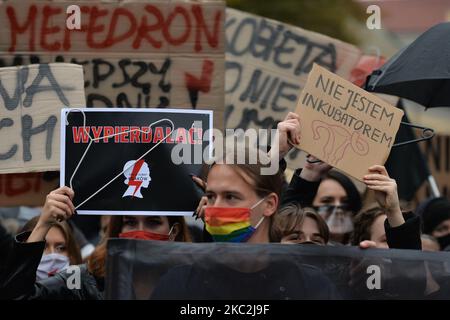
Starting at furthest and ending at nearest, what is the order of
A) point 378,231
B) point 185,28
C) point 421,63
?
point 185,28 < point 378,231 < point 421,63

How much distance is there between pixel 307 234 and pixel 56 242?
1.26 metres

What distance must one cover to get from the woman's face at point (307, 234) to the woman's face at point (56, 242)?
1166mm

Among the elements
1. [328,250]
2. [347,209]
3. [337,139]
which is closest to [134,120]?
[337,139]

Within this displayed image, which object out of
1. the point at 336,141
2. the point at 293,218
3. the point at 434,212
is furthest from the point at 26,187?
the point at 434,212

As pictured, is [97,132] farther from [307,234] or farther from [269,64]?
[269,64]

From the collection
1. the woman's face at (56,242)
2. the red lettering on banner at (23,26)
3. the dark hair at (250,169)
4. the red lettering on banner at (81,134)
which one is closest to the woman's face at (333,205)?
the woman's face at (56,242)

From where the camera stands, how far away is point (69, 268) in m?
4.46

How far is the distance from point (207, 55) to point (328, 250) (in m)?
2.10

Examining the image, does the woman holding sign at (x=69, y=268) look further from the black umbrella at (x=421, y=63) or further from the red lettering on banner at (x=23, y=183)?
the black umbrella at (x=421, y=63)

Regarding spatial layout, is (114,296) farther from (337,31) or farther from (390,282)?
(337,31)

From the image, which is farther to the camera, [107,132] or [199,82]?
[199,82]

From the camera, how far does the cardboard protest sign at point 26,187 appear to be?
5.17 metres

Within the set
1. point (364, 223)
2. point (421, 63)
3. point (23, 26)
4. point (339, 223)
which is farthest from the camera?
point (339, 223)
